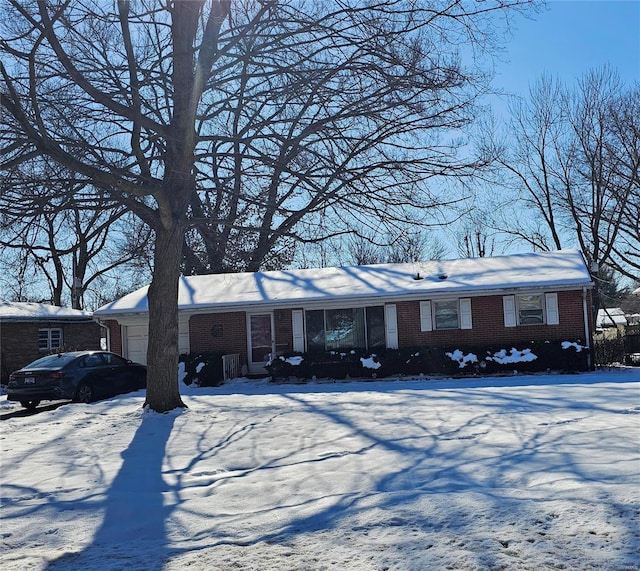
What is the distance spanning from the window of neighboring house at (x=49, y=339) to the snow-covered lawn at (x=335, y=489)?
19234 mm

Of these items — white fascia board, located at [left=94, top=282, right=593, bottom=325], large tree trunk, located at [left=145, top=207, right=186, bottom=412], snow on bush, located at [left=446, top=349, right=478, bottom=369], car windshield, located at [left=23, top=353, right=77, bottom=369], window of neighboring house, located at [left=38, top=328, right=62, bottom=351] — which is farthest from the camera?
window of neighboring house, located at [left=38, top=328, right=62, bottom=351]

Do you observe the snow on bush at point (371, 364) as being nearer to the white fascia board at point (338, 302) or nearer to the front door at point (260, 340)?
the white fascia board at point (338, 302)

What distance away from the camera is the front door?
2191cm

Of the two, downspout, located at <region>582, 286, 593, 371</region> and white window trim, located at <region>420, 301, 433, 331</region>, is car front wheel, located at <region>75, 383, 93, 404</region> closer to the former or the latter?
white window trim, located at <region>420, 301, 433, 331</region>

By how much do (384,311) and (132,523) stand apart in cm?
1612

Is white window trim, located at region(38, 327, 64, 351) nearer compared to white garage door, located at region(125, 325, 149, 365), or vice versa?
white garage door, located at region(125, 325, 149, 365)

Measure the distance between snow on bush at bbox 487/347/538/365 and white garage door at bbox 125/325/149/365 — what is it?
470 inches

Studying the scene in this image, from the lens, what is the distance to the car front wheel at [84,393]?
16234 millimetres

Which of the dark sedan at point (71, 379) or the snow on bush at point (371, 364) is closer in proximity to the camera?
the dark sedan at point (71, 379)

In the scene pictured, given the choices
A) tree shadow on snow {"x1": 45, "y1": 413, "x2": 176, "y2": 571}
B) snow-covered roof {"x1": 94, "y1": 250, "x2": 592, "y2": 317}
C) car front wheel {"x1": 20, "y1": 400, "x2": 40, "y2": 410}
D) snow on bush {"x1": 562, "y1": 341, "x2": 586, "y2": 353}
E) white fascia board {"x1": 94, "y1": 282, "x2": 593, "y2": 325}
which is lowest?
car front wheel {"x1": 20, "y1": 400, "x2": 40, "y2": 410}

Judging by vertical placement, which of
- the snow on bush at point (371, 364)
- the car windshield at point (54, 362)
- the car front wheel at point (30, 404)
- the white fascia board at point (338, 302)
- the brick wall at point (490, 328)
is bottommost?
the car front wheel at point (30, 404)

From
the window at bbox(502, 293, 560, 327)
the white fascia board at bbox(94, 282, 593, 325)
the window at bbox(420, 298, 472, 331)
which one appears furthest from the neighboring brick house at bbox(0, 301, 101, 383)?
the window at bbox(502, 293, 560, 327)

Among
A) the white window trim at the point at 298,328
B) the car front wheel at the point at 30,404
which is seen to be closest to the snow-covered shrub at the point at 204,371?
the white window trim at the point at 298,328

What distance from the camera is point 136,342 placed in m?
22.6
